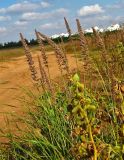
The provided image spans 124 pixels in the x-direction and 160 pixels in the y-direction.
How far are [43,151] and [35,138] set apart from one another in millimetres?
193

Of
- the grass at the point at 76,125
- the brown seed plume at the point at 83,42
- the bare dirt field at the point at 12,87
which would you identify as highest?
the brown seed plume at the point at 83,42

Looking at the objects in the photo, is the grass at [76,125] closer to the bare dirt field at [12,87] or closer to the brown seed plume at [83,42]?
the brown seed plume at [83,42]

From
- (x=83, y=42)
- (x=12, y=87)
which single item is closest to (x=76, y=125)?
(x=83, y=42)

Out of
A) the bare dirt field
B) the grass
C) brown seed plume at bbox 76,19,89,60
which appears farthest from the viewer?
the bare dirt field

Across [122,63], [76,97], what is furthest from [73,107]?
[122,63]

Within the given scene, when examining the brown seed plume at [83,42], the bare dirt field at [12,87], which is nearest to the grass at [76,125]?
the brown seed plume at [83,42]

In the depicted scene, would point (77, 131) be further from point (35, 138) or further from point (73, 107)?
point (35, 138)

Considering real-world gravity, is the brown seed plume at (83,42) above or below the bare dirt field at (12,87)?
above

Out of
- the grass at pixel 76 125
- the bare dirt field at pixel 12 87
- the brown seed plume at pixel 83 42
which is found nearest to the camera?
the grass at pixel 76 125

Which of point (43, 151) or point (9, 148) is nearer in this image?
point (43, 151)

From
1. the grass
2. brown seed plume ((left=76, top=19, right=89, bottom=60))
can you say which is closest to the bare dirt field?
the grass

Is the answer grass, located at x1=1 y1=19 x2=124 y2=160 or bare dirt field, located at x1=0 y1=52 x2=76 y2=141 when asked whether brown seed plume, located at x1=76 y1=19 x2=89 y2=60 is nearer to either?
grass, located at x1=1 y1=19 x2=124 y2=160

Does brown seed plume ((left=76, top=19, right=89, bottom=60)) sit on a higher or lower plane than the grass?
higher

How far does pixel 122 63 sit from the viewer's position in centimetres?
938
